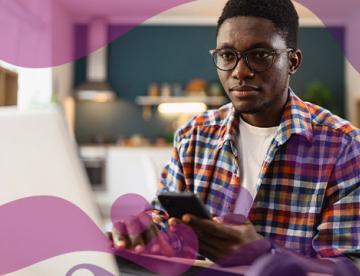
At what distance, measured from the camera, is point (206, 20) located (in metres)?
5.43

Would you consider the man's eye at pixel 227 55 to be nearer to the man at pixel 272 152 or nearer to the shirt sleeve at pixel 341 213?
the man at pixel 272 152

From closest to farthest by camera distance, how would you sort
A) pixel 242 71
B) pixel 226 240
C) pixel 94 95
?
pixel 226 240
pixel 242 71
pixel 94 95

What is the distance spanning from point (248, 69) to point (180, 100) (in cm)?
456

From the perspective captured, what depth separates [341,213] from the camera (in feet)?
2.48

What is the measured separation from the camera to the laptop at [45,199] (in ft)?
1.34

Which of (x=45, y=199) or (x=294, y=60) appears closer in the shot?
(x=45, y=199)

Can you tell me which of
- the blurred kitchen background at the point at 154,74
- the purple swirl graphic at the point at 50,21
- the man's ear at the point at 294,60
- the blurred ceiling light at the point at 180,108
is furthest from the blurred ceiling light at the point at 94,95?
the man's ear at the point at 294,60

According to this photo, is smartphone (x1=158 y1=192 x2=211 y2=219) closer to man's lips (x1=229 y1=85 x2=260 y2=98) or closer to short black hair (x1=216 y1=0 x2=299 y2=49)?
man's lips (x1=229 y1=85 x2=260 y2=98)

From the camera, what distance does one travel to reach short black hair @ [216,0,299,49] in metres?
0.76

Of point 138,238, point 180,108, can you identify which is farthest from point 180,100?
point 138,238

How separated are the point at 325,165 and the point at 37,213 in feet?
1.76

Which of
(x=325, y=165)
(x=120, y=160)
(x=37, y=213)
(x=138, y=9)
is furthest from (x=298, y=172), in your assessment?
(x=138, y=9)

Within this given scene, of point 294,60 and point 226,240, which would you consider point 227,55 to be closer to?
point 294,60
